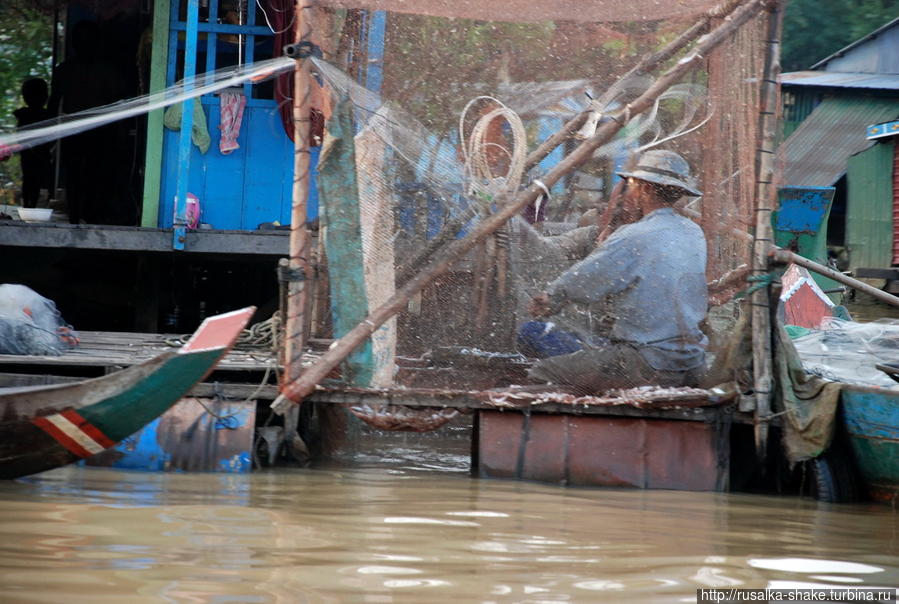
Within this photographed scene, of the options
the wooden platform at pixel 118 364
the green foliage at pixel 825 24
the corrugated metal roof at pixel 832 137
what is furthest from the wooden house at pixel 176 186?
the green foliage at pixel 825 24

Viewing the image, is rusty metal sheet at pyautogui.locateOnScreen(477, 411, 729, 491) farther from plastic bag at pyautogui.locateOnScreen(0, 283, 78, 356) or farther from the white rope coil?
plastic bag at pyautogui.locateOnScreen(0, 283, 78, 356)

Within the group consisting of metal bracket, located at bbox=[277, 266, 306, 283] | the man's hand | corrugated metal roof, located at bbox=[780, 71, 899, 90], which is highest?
corrugated metal roof, located at bbox=[780, 71, 899, 90]

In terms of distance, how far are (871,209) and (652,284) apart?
10.5 m

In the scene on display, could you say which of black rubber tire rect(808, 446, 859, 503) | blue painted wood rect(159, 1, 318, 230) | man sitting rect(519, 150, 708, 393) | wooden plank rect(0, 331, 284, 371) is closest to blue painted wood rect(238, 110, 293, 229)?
blue painted wood rect(159, 1, 318, 230)

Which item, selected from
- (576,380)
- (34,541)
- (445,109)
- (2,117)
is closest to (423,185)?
(445,109)

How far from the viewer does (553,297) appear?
5.48 metres

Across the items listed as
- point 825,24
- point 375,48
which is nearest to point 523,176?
point 375,48

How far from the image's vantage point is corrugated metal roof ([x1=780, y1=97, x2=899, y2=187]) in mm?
15602

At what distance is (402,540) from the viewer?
13.3 ft

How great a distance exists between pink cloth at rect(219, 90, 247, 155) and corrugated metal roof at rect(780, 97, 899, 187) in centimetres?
971

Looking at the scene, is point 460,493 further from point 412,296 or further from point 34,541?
point 34,541

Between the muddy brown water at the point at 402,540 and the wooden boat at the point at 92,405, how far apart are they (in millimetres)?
175

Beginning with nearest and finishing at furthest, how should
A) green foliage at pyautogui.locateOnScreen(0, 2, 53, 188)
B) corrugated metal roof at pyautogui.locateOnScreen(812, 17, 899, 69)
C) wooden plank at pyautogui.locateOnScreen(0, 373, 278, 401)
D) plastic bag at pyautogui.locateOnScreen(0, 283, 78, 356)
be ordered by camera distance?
wooden plank at pyautogui.locateOnScreen(0, 373, 278, 401)
plastic bag at pyautogui.locateOnScreen(0, 283, 78, 356)
green foliage at pyautogui.locateOnScreen(0, 2, 53, 188)
corrugated metal roof at pyautogui.locateOnScreen(812, 17, 899, 69)

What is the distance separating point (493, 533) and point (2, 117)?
12997 millimetres
